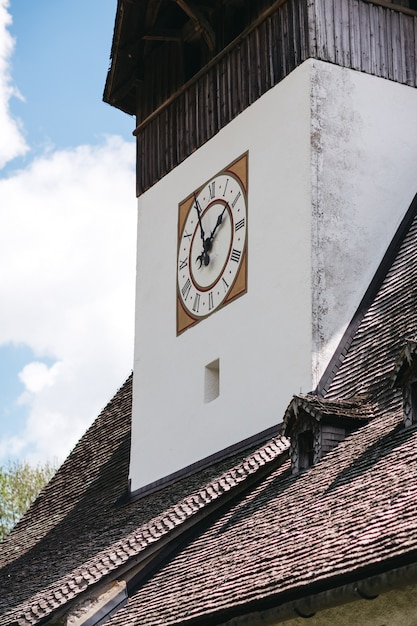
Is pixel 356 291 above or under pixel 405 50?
under

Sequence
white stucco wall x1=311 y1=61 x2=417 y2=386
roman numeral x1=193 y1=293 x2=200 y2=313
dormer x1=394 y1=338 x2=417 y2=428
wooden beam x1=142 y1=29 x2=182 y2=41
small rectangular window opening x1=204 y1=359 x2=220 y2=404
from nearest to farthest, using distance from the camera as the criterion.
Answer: dormer x1=394 y1=338 x2=417 y2=428 < white stucco wall x1=311 y1=61 x2=417 y2=386 < small rectangular window opening x1=204 y1=359 x2=220 y2=404 < roman numeral x1=193 y1=293 x2=200 y2=313 < wooden beam x1=142 y1=29 x2=182 y2=41

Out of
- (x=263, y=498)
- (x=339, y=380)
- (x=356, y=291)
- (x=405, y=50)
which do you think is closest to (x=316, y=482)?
(x=263, y=498)

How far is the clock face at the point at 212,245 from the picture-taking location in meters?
19.0

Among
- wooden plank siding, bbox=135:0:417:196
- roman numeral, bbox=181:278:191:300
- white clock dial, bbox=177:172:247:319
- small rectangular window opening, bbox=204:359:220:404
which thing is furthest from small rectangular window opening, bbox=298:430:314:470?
wooden plank siding, bbox=135:0:417:196

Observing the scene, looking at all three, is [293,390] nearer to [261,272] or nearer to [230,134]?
[261,272]

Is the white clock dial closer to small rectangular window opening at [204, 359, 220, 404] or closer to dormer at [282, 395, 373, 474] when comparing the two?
small rectangular window opening at [204, 359, 220, 404]

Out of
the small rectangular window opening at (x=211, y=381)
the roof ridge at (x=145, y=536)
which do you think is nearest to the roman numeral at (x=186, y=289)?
the small rectangular window opening at (x=211, y=381)

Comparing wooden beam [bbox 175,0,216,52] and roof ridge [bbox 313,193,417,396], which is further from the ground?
wooden beam [bbox 175,0,216,52]

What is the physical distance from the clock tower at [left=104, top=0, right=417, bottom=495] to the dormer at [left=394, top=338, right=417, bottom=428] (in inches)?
101

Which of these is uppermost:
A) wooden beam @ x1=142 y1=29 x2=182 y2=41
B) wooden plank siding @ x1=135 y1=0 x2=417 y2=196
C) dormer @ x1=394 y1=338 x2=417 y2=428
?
wooden beam @ x1=142 y1=29 x2=182 y2=41

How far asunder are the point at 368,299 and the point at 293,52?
3446 mm

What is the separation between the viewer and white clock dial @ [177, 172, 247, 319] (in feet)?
62.6

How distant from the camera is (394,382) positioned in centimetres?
1436

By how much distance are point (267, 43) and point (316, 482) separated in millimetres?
7042
